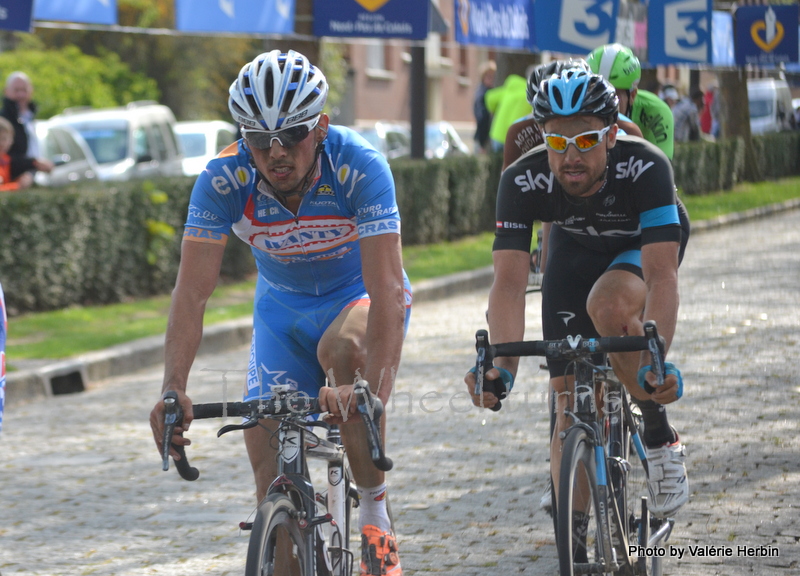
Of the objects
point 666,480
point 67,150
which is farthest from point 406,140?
point 666,480

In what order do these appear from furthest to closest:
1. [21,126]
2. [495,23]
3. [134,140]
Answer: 1. [134,140]
2. [495,23]
3. [21,126]

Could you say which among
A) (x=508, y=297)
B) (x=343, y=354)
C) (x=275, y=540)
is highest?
→ (x=508, y=297)

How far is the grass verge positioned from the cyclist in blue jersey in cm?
617

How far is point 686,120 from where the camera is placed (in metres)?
25.5

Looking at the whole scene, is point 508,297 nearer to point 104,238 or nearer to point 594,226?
point 594,226

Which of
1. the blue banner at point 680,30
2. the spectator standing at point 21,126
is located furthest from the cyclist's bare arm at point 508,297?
the blue banner at point 680,30

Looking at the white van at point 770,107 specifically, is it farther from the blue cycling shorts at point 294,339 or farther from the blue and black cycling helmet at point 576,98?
the blue cycling shorts at point 294,339

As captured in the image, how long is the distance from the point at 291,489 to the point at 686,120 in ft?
76.3

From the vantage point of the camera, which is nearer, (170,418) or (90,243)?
(170,418)

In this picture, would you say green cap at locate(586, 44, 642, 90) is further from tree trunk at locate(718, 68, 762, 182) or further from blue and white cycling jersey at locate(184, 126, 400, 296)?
tree trunk at locate(718, 68, 762, 182)

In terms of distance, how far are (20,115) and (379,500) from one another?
35.3ft

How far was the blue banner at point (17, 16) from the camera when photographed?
11.7 metres

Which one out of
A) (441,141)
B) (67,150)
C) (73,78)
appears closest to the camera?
(67,150)

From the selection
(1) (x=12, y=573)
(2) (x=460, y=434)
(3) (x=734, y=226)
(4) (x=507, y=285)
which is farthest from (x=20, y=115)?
(3) (x=734, y=226)
